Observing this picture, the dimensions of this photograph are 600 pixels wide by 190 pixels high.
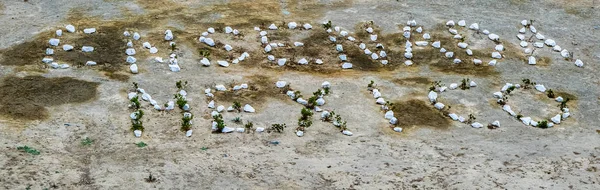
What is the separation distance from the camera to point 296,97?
69.2 feet

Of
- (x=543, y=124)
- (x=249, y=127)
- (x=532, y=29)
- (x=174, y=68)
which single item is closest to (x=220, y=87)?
(x=174, y=68)

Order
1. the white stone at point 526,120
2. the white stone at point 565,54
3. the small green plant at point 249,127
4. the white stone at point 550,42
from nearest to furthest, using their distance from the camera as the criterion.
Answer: the small green plant at point 249,127, the white stone at point 526,120, the white stone at point 565,54, the white stone at point 550,42

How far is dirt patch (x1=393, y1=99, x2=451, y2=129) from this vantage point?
20116mm

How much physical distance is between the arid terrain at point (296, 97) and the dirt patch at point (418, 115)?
0.07 m

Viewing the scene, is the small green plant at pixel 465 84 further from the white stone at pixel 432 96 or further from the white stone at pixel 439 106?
the white stone at pixel 439 106

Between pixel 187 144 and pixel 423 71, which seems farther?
pixel 423 71

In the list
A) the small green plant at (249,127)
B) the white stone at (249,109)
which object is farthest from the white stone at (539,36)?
the small green plant at (249,127)

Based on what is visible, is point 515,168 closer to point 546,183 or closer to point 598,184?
point 546,183

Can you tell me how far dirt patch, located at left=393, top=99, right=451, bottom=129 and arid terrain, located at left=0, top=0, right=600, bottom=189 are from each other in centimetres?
7

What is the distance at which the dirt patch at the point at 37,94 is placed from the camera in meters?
18.7

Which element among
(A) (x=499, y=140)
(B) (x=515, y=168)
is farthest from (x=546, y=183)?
(A) (x=499, y=140)

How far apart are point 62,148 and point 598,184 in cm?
1406

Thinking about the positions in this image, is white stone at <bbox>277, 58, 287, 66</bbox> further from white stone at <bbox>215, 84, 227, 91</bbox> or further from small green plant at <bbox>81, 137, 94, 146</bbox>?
small green plant at <bbox>81, 137, 94, 146</bbox>

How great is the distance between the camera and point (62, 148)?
17047 millimetres
